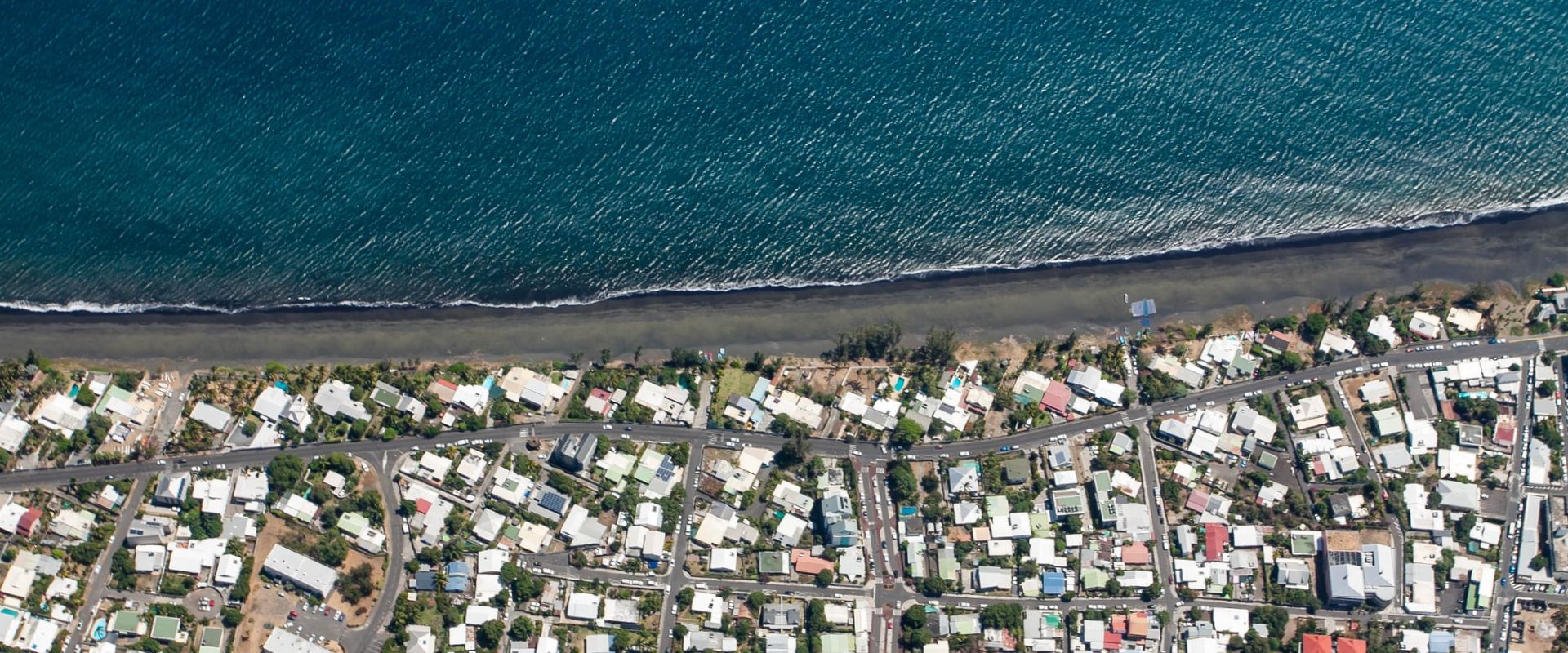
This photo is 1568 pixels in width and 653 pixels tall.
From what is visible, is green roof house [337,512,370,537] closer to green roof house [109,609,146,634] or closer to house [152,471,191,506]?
house [152,471,191,506]

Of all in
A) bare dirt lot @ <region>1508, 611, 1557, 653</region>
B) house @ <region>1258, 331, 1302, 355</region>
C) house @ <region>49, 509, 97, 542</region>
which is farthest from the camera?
house @ <region>1258, 331, 1302, 355</region>

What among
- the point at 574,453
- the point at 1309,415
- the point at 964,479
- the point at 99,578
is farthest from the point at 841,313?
the point at 99,578

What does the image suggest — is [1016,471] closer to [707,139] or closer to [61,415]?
[707,139]

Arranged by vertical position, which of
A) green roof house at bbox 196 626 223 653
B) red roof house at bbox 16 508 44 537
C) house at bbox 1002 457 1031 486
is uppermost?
house at bbox 1002 457 1031 486

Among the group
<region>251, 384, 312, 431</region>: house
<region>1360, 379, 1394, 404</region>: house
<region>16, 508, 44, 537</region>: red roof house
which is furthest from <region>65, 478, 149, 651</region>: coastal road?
<region>1360, 379, 1394, 404</region>: house

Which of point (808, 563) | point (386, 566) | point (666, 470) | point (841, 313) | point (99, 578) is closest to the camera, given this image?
point (99, 578)

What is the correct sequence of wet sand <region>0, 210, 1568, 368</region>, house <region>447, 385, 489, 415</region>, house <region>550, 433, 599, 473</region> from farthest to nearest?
wet sand <region>0, 210, 1568, 368</region>
house <region>447, 385, 489, 415</region>
house <region>550, 433, 599, 473</region>
